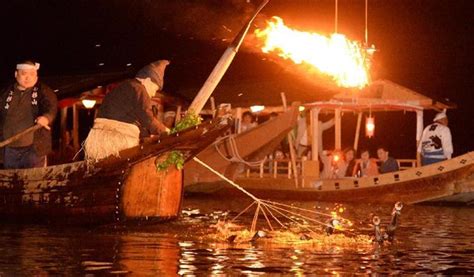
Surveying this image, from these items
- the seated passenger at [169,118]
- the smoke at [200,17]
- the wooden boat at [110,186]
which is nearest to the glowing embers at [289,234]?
the wooden boat at [110,186]

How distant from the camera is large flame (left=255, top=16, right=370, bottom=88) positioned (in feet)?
60.7

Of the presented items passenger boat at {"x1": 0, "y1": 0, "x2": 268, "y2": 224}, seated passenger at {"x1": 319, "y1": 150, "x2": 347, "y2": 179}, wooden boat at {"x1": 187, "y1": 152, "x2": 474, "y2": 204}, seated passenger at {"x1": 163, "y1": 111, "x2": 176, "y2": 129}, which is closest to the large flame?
wooden boat at {"x1": 187, "y1": 152, "x2": 474, "y2": 204}

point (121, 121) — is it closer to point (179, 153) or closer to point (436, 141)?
point (179, 153)

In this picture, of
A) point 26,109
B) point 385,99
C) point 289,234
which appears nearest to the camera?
point 289,234

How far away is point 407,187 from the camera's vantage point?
76.9 feet

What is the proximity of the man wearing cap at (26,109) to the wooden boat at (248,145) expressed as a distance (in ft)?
28.9

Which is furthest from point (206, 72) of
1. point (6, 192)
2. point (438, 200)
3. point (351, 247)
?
point (351, 247)

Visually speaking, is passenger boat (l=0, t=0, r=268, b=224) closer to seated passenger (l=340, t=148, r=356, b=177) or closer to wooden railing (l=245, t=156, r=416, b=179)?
wooden railing (l=245, t=156, r=416, b=179)

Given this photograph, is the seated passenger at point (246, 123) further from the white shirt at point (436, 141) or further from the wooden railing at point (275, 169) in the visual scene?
the white shirt at point (436, 141)

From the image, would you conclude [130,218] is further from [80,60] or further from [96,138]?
[80,60]

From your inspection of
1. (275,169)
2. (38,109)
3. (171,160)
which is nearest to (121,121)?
(171,160)

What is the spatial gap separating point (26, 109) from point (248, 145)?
964cm

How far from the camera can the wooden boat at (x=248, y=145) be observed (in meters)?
23.3

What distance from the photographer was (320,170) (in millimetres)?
28344
